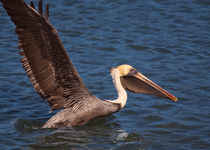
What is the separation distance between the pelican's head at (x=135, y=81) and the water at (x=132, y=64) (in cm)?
49

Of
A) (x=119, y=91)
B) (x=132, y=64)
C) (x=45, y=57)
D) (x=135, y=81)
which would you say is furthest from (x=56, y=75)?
(x=132, y=64)

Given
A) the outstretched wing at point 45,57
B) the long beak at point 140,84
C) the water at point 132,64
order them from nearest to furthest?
the outstretched wing at point 45,57, the water at point 132,64, the long beak at point 140,84

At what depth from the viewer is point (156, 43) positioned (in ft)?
35.0

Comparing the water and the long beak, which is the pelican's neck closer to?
the long beak

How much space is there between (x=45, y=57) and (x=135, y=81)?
1.93 meters

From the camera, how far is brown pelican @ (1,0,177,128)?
600 cm

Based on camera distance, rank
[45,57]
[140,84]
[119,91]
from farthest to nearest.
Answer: [140,84]
[119,91]
[45,57]

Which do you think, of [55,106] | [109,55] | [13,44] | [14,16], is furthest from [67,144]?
[13,44]

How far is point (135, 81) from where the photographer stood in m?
7.43

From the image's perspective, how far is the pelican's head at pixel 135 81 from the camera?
7.27 meters

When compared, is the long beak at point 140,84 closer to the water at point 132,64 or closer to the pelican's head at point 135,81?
the pelican's head at point 135,81

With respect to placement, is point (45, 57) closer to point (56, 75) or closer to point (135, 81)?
point (56, 75)

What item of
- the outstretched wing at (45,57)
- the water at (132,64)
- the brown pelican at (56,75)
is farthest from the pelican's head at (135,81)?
the outstretched wing at (45,57)

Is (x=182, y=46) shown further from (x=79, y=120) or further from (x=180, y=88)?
(x=79, y=120)
